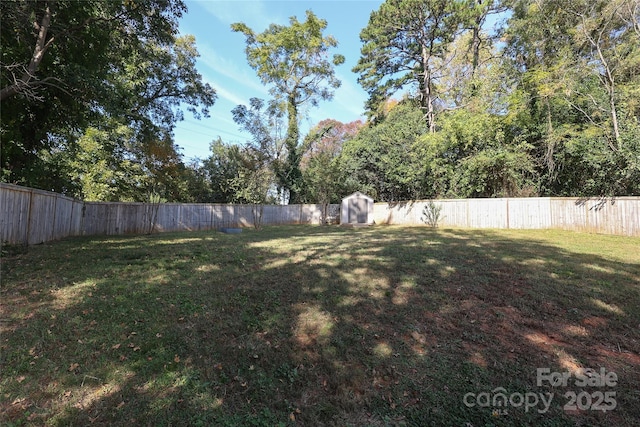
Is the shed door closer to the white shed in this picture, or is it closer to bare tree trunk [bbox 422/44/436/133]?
the white shed

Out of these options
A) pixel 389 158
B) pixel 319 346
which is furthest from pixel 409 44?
pixel 319 346

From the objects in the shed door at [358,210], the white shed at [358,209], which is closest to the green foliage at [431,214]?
the white shed at [358,209]

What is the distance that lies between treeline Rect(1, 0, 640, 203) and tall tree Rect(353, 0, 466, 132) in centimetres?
10

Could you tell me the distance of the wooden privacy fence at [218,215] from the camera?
22.0ft

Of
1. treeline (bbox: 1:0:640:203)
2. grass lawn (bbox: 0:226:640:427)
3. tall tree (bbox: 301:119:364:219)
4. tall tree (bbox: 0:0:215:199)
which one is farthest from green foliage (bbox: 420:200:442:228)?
tall tree (bbox: 0:0:215:199)

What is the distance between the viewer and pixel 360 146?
19703 millimetres

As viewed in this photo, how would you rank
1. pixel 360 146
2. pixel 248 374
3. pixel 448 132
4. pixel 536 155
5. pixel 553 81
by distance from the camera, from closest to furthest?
1. pixel 248 374
2. pixel 553 81
3. pixel 536 155
4. pixel 448 132
5. pixel 360 146

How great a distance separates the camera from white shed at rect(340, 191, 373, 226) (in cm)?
1827

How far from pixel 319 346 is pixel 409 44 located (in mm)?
21663

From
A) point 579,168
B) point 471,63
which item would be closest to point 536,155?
point 579,168

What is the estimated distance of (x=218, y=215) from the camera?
16.5 m

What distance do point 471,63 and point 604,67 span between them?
9869 millimetres

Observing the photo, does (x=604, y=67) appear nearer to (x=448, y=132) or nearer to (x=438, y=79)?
(x=448, y=132)

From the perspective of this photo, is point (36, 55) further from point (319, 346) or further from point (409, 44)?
point (409, 44)
